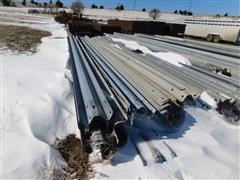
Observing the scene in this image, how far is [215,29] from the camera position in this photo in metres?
13.3

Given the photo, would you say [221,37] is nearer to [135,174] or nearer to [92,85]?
[92,85]

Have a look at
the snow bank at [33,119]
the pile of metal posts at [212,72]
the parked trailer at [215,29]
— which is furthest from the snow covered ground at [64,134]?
the parked trailer at [215,29]

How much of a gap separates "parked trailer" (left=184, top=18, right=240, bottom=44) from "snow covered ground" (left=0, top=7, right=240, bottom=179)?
9.53m

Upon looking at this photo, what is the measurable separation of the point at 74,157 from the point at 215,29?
13.1 m

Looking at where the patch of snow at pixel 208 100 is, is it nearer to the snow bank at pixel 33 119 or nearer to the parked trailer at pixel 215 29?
the snow bank at pixel 33 119

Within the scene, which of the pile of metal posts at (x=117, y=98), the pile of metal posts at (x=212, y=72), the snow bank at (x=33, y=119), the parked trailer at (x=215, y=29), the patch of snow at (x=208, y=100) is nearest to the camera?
the snow bank at (x=33, y=119)

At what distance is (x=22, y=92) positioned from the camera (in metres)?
3.69

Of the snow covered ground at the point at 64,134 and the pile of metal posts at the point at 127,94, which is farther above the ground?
the pile of metal posts at the point at 127,94

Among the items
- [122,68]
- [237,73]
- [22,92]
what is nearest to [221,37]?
[237,73]

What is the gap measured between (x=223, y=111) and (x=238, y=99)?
0.30 m

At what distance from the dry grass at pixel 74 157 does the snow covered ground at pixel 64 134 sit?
0.10m

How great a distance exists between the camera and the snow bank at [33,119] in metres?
2.26

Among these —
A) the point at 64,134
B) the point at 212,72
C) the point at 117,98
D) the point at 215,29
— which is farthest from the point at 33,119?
the point at 215,29

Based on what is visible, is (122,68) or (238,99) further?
(122,68)
